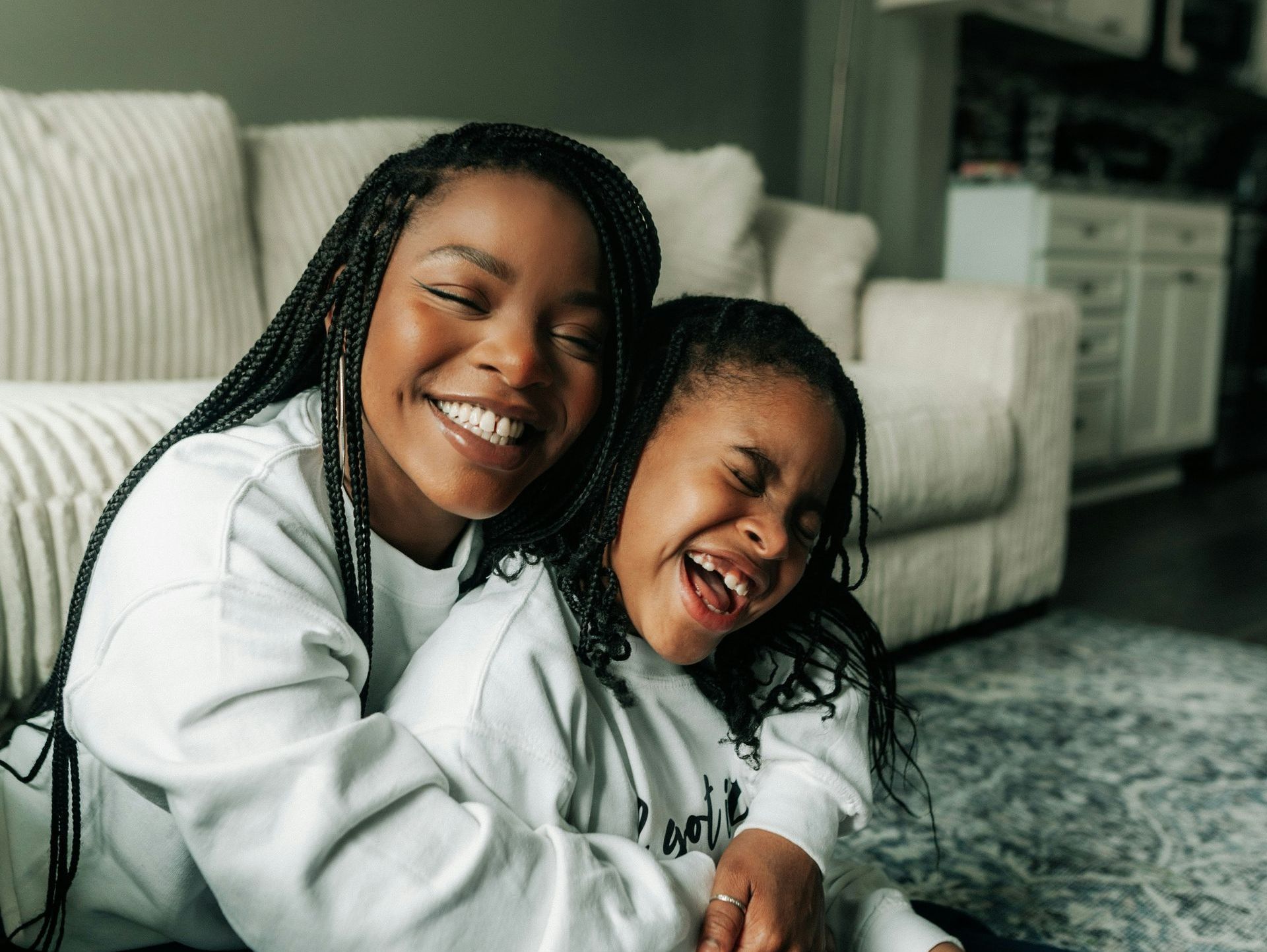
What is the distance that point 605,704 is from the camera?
76 cm

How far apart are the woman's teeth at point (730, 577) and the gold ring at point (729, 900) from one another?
0.65 feet

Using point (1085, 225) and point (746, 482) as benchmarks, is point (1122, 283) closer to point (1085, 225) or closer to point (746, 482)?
point (1085, 225)

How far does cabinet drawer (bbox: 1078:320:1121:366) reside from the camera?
3248mm

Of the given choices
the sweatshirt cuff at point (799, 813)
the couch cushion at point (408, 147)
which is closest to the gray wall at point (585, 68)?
the couch cushion at point (408, 147)

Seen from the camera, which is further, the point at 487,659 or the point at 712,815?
the point at 712,815

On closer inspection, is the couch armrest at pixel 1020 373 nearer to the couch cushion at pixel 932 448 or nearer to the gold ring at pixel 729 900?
the couch cushion at pixel 932 448

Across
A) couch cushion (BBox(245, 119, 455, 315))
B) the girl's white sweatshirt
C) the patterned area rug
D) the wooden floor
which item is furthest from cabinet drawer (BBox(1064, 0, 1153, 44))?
the girl's white sweatshirt

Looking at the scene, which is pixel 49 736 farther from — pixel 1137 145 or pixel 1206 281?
pixel 1137 145

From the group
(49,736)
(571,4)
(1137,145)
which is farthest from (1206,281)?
(49,736)

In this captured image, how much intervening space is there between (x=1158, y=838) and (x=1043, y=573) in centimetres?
92

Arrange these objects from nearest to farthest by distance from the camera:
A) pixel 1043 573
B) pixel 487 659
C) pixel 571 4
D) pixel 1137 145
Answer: pixel 487 659 → pixel 1043 573 → pixel 571 4 → pixel 1137 145

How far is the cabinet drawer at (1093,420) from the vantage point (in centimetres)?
322

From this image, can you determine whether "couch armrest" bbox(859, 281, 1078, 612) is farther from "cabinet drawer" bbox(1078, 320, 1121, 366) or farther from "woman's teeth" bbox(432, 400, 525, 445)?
"woman's teeth" bbox(432, 400, 525, 445)

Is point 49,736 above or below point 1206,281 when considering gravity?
below
